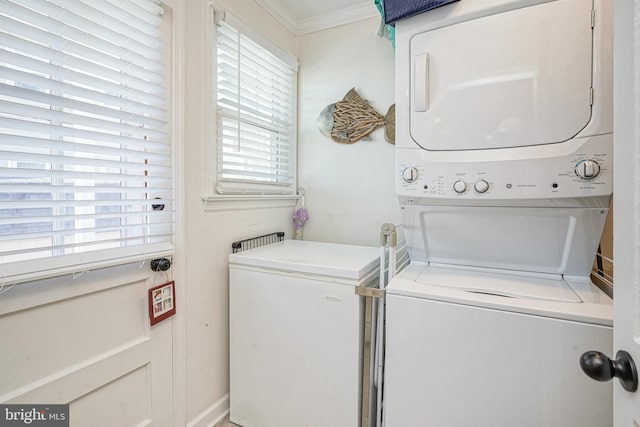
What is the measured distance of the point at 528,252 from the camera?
1.34 metres

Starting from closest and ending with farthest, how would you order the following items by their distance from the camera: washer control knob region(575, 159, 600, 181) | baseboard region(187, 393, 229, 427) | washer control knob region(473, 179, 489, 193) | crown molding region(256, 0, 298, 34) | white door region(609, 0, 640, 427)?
white door region(609, 0, 640, 427), washer control knob region(575, 159, 600, 181), washer control knob region(473, 179, 489, 193), baseboard region(187, 393, 229, 427), crown molding region(256, 0, 298, 34)

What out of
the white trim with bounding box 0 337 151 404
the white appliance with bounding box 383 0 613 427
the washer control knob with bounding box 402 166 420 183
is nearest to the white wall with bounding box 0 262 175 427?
the white trim with bounding box 0 337 151 404

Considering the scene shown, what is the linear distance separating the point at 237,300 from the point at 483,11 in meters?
1.73

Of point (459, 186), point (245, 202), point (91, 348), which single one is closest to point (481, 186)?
point (459, 186)

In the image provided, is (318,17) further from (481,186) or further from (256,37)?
(481,186)

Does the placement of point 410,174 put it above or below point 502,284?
above

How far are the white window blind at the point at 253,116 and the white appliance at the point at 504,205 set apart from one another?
93cm

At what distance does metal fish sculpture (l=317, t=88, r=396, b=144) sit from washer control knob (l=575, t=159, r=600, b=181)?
106 cm

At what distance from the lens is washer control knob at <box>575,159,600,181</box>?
1.05 meters

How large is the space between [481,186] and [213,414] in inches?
70.0

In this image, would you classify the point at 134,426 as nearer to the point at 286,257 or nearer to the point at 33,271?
the point at 33,271

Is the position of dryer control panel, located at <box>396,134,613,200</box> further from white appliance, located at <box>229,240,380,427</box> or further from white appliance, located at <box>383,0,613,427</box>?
white appliance, located at <box>229,240,380,427</box>

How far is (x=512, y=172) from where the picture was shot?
1171 millimetres

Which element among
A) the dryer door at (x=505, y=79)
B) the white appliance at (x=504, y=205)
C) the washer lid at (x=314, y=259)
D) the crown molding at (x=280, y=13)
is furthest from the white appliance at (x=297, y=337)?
the crown molding at (x=280, y=13)
